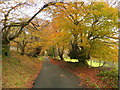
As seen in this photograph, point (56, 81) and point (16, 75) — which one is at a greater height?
point (16, 75)

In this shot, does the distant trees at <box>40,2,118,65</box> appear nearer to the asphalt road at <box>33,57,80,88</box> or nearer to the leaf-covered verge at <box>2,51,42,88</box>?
the asphalt road at <box>33,57,80,88</box>

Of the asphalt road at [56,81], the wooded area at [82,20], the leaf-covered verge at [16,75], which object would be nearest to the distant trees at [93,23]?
the wooded area at [82,20]

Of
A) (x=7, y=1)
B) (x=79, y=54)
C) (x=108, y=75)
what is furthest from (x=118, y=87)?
(x=7, y=1)

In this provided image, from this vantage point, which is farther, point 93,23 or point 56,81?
point 93,23

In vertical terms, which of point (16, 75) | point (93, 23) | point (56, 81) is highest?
point (93, 23)

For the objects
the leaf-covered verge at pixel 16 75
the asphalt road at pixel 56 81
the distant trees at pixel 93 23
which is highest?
the distant trees at pixel 93 23

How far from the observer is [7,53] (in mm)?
8570

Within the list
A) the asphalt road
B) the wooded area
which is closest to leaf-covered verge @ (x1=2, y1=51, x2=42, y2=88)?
the asphalt road

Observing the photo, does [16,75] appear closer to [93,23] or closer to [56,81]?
[56,81]

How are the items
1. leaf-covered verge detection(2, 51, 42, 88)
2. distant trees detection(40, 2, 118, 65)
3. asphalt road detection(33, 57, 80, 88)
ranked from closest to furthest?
leaf-covered verge detection(2, 51, 42, 88)
asphalt road detection(33, 57, 80, 88)
distant trees detection(40, 2, 118, 65)

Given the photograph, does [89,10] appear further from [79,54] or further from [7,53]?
[7,53]

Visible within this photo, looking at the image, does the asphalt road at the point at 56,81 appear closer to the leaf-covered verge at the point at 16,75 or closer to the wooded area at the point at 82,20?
the leaf-covered verge at the point at 16,75

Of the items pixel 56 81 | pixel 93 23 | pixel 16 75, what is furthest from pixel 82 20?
pixel 16 75

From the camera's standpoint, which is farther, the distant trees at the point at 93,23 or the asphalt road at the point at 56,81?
the distant trees at the point at 93,23
